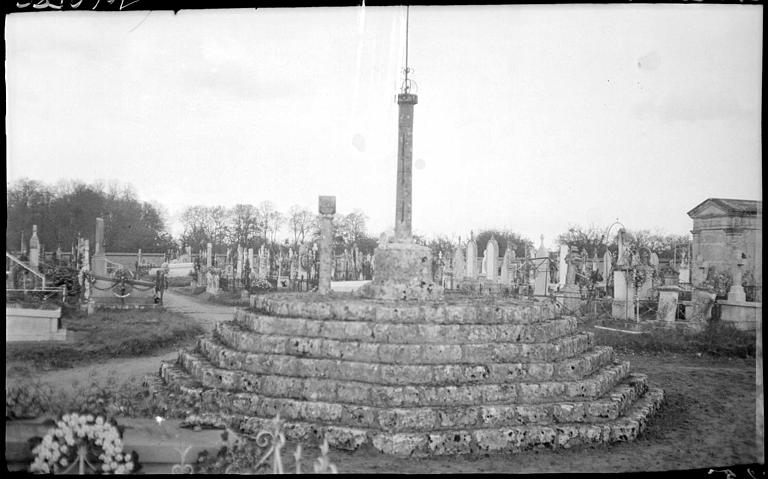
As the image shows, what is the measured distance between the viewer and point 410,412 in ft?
24.0

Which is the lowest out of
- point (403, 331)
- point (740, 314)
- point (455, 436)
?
point (455, 436)

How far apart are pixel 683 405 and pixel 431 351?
15.5 ft

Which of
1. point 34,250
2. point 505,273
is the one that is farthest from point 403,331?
point 505,273

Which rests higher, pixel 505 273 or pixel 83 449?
pixel 505 273

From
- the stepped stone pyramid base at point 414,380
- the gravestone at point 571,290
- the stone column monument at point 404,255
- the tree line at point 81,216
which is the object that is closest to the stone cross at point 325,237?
the stone column monument at point 404,255

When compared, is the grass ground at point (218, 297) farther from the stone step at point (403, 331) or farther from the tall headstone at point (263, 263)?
the stone step at point (403, 331)

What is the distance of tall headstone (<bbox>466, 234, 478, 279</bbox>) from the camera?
792 inches

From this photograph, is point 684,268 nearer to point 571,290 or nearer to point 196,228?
point 571,290

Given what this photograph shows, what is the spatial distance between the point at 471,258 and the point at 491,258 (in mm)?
707

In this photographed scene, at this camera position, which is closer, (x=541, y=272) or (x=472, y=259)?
(x=541, y=272)

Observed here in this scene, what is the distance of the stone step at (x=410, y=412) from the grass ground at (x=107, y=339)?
408 cm

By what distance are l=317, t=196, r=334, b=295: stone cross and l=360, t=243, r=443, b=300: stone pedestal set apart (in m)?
1.83

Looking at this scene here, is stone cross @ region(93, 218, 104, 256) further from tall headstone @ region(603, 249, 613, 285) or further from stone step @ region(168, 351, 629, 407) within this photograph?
tall headstone @ region(603, 249, 613, 285)

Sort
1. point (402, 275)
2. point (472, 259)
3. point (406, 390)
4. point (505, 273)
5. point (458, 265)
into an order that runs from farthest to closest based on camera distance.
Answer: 1. point (505, 273)
2. point (458, 265)
3. point (472, 259)
4. point (402, 275)
5. point (406, 390)
